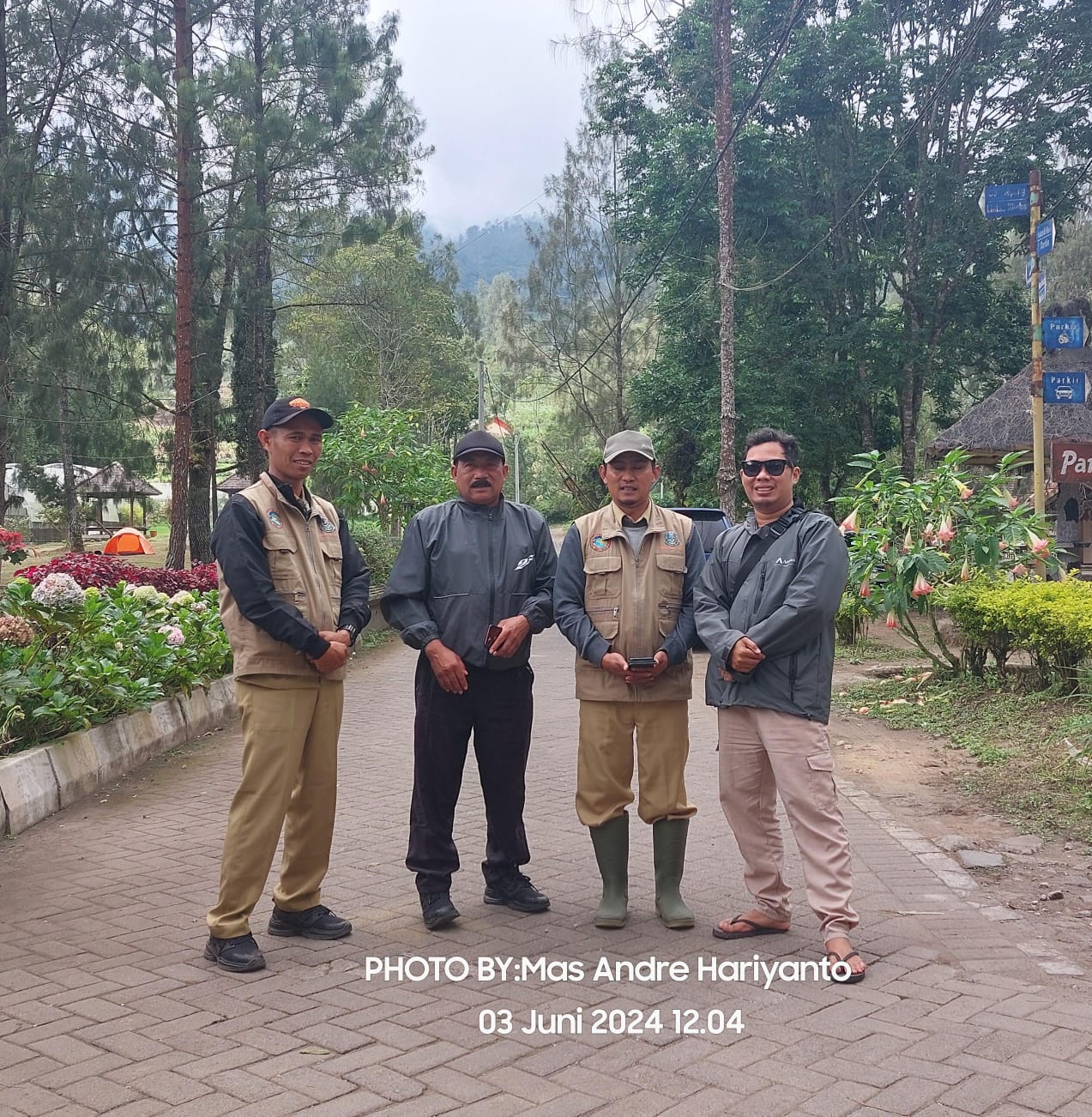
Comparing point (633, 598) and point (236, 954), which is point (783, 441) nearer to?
point (633, 598)

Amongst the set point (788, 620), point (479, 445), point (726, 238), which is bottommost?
point (788, 620)

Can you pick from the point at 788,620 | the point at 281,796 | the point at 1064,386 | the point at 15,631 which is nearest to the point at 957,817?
the point at 788,620

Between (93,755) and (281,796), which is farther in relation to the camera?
(93,755)

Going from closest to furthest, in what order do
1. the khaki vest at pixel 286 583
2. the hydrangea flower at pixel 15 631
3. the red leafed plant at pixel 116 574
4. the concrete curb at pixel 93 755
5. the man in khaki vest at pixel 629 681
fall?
the khaki vest at pixel 286 583 → the man in khaki vest at pixel 629 681 → the concrete curb at pixel 93 755 → the hydrangea flower at pixel 15 631 → the red leafed plant at pixel 116 574

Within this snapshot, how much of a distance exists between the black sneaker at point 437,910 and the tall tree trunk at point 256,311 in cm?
1461

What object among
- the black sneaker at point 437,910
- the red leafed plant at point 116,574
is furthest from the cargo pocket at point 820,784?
the red leafed plant at point 116,574

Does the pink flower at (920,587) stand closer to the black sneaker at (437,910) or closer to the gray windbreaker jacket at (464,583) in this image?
the gray windbreaker jacket at (464,583)

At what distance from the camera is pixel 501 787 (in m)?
5.07

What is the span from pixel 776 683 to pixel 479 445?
5.06ft

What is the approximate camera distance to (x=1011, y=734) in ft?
27.4

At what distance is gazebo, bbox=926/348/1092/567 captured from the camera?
17859 mm

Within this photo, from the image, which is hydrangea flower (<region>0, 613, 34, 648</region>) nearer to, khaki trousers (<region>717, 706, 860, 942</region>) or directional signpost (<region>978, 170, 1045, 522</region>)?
khaki trousers (<region>717, 706, 860, 942</region>)

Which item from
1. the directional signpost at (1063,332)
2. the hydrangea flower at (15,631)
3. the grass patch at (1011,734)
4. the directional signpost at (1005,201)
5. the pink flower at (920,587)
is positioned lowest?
the grass patch at (1011,734)

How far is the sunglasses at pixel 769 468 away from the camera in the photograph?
4695mm
